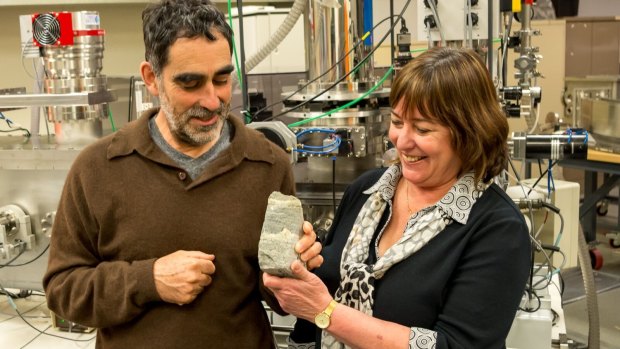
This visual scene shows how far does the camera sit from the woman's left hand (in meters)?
1.21

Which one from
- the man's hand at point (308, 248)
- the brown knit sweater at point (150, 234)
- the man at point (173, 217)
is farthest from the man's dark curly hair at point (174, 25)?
the man's hand at point (308, 248)

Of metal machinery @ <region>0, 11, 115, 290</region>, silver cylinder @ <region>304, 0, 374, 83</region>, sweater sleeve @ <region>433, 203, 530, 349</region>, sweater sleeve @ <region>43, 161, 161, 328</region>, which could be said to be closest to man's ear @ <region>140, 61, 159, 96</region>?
sweater sleeve @ <region>43, 161, 161, 328</region>

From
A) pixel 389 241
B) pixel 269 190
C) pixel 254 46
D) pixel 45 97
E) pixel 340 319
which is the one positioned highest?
pixel 254 46

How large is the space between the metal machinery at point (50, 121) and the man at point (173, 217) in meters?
0.73

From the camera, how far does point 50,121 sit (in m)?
2.07

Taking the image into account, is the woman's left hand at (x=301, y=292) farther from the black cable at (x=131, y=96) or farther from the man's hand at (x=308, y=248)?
the black cable at (x=131, y=96)

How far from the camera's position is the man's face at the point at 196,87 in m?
1.19

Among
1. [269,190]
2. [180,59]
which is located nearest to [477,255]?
[269,190]

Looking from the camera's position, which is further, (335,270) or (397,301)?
(335,270)

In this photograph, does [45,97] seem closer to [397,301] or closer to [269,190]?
[269,190]

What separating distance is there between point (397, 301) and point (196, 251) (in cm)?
38

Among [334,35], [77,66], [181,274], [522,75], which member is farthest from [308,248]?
[522,75]

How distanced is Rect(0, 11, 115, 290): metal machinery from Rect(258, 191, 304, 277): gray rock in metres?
0.94

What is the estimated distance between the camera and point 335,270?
4.58 ft
